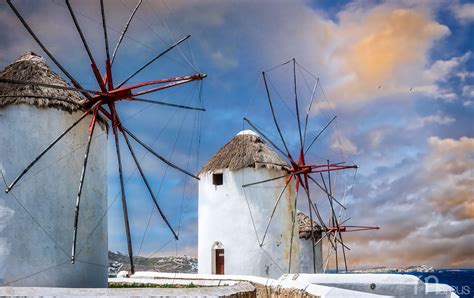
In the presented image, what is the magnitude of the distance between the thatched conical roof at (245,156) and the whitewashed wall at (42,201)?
867 centimetres

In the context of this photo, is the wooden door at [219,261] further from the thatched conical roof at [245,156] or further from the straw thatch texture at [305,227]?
the straw thatch texture at [305,227]

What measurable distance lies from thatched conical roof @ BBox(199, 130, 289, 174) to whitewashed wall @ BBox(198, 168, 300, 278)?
0.25 metres

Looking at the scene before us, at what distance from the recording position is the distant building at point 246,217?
75.4 ft

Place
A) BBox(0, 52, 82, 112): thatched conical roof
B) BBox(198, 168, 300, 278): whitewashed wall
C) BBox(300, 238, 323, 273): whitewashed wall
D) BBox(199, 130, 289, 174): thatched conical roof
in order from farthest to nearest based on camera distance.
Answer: BBox(300, 238, 323, 273): whitewashed wall → BBox(199, 130, 289, 174): thatched conical roof → BBox(198, 168, 300, 278): whitewashed wall → BBox(0, 52, 82, 112): thatched conical roof

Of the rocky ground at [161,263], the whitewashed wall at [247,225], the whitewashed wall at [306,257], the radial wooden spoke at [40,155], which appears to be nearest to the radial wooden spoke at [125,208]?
the radial wooden spoke at [40,155]

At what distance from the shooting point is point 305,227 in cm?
3077

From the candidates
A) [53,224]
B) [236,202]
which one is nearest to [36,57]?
[53,224]

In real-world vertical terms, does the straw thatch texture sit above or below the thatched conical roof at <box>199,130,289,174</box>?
below

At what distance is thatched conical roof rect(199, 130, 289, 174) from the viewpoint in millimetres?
23531

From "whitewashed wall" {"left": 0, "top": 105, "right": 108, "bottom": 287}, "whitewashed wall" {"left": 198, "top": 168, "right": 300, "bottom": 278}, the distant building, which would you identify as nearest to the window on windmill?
the distant building

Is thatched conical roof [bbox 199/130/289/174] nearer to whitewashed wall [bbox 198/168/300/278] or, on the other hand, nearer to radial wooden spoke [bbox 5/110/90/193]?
whitewashed wall [bbox 198/168/300/278]

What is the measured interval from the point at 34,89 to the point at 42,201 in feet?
8.88

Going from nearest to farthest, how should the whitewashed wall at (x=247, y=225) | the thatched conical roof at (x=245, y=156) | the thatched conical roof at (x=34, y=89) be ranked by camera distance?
the thatched conical roof at (x=34, y=89)
the whitewashed wall at (x=247, y=225)
the thatched conical roof at (x=245, y=156)

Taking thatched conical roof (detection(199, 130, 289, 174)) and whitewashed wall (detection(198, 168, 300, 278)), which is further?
A: thatched conical roof (detection(199, 130, 289, 174))
